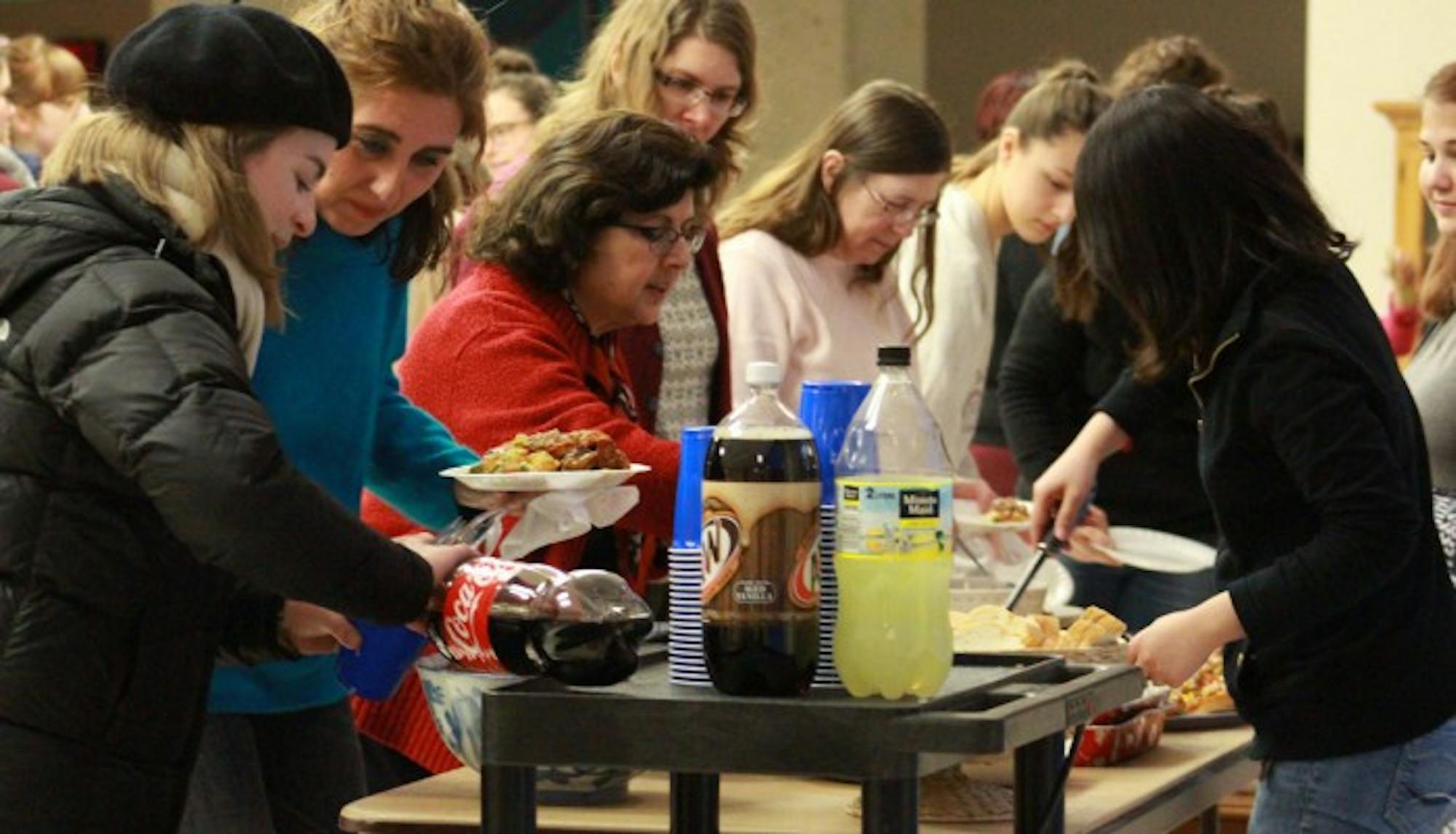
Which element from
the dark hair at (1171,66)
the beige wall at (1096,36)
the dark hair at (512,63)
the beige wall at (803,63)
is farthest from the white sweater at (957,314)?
the beige wall at (1096,36)

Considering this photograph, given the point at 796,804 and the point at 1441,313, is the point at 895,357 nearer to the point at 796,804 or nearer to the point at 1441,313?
the point at 796,804

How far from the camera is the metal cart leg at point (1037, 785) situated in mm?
2178

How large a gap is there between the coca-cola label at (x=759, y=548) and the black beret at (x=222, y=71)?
1.78ft

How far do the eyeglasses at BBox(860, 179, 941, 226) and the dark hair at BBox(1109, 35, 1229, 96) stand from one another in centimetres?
86

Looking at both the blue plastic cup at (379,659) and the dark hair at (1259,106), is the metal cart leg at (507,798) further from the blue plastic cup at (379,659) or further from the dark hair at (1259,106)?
the dark hair at (1259,106)

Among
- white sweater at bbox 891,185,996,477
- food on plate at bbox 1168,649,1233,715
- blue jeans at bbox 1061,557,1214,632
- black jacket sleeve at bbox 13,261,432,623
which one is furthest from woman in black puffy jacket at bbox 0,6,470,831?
white sweater at bbox 891,185,996,477

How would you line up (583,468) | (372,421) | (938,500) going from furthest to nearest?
(372,421) < (583,468) < (938,500)

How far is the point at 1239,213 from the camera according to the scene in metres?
2.52

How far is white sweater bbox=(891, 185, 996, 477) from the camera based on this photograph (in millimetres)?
4395

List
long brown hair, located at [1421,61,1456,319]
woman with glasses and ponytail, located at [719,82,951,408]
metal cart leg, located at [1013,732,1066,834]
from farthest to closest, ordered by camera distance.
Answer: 1. woman with glasses and ponytail, located at [719,82,951,408]
2. long brown hair, located at [1421,61,1456,319]
3. metal cart leg, located at [1013,732,1066,834]

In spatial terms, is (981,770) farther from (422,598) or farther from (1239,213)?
(422,598)

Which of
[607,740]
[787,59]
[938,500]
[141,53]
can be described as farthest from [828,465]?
[787,59]

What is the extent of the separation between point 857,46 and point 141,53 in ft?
24.7

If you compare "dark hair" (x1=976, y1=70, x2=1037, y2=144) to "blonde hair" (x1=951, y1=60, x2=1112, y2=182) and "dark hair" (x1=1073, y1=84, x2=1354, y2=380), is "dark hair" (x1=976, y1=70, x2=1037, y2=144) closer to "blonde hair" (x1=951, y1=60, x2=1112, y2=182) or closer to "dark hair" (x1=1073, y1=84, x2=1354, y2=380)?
"blonde hair" (x1=951, y1=60, x2=1112, y2=182)
